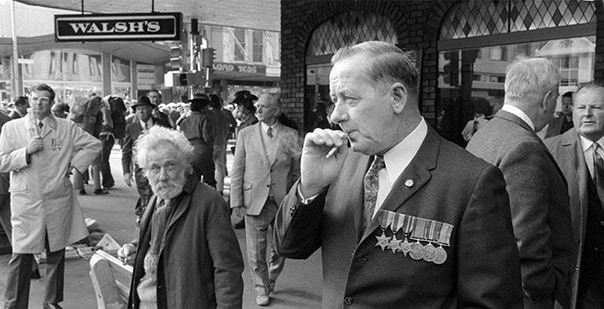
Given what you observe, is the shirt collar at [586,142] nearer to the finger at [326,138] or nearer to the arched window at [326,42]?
the finger at [326,138]

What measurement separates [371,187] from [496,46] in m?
5.58

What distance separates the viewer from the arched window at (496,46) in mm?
6145

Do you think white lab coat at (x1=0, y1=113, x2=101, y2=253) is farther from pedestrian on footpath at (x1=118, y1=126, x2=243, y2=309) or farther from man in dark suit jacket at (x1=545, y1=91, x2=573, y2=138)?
man in dark suit jacket at (x1=545, y1=91, x2=573, y2=138)

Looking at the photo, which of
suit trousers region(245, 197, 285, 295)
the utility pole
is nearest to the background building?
suit trousers region(245, 197, 285, 295)

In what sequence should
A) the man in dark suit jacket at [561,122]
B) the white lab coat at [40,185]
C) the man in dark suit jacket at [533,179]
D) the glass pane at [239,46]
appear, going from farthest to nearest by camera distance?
the glass pane at [239,46]
the man in dark suit jacket at [561,122]
the white lab coat at [40,185]
the man in dark suit jacket at [533,179]

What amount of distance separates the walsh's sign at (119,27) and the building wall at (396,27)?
1.83 metres

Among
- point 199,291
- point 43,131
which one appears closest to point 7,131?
point 43,131

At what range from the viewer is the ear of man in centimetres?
169

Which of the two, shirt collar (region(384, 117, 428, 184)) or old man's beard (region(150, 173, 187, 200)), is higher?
shirt collar (region(384, 117, 428, 184))

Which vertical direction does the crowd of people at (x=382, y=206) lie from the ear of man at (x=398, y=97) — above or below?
below

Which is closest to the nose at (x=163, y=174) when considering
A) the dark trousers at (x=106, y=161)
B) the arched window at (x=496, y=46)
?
the arched window at (x=496, y=46)

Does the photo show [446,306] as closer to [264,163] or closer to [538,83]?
[538,83]

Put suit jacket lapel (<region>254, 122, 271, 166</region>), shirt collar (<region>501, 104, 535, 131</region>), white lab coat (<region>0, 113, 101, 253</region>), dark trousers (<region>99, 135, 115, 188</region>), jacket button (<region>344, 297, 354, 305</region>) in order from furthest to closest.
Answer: dark trousers (<region>99, 135, 115, 188</region>)
suit jacket lapel (<region>254, 122, 271, 166</region>)
white lab coat (<region>0, 113, 101, 253</region>)
shirt collar (<region>501, 104, 535, 131</region>)
jacket button (<region>344, 297, 354, 305</region>)

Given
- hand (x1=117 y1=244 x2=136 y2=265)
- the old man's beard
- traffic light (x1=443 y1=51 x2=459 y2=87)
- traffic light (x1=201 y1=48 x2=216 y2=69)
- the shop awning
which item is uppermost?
the shop awning
